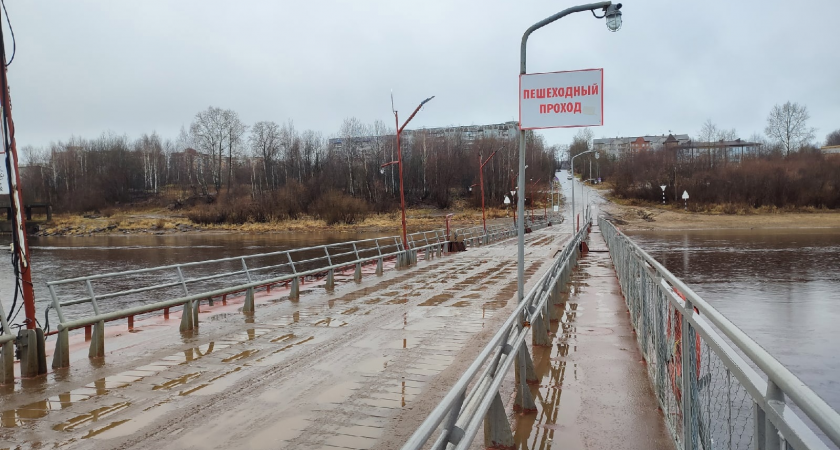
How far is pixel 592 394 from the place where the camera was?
6.93 meters

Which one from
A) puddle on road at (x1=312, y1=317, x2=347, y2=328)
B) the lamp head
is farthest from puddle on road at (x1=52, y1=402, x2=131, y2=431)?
the lamp head

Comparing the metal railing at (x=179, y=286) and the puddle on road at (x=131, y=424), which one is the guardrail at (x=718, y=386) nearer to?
the puddle on road at (x=131, y=424)

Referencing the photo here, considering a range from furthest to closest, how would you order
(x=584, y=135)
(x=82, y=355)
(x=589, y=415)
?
(x=584, y=135) → (x=82, y=355) → (x=589, y=415)

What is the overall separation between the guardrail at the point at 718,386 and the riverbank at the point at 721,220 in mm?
65535

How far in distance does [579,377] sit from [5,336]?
7.47 m

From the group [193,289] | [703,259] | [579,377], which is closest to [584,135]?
[703,259]

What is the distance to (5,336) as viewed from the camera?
7922 mm

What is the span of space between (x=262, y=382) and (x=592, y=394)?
4050 mm

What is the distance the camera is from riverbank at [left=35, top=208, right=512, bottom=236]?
263ft

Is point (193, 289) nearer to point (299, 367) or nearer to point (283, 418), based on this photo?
point (299, 367)

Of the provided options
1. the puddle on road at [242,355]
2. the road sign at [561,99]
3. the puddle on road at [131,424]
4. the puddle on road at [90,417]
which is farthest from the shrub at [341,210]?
the puddle on road at [131,424]

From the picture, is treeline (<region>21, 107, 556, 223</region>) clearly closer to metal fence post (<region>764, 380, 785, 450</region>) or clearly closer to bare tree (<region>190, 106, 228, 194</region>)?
bare tree (<region>190, 106, 228, 194</region>)

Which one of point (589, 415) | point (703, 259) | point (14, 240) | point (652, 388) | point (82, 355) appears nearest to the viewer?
point (589, 415)

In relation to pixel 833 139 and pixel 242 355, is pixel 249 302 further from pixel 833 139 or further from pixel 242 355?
pixel 833 139
